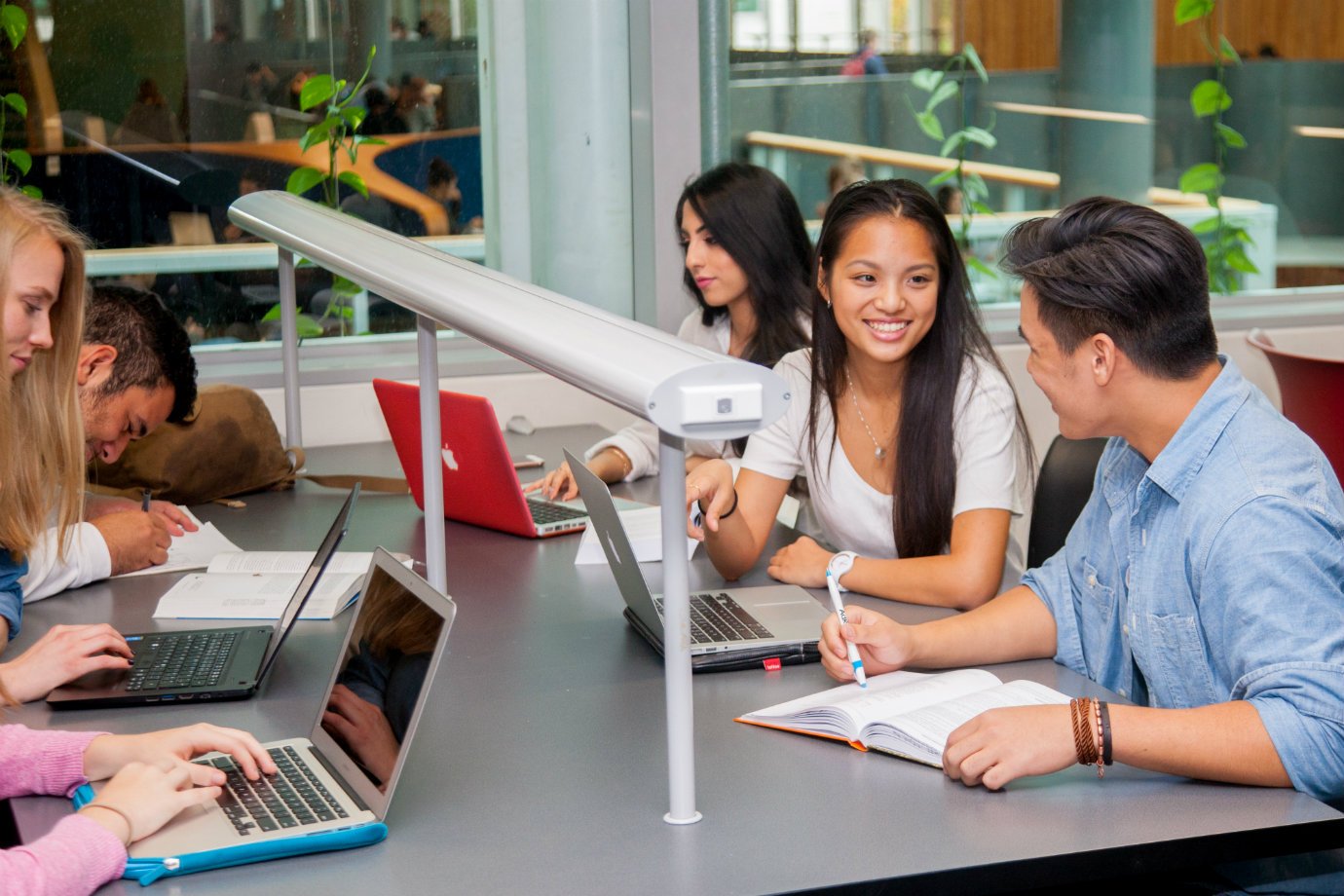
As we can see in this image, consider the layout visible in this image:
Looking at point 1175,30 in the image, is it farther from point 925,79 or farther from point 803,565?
point 803,565

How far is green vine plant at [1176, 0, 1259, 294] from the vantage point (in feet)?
14.4

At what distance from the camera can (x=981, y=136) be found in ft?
13.9

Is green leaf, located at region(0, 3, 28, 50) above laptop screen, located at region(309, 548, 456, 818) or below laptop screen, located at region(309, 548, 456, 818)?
above

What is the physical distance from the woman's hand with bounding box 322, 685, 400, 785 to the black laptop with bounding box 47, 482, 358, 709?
202 mm

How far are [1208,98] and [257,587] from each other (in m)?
3.48

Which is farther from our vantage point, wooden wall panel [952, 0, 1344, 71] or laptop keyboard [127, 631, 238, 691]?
wooden wall panel [952, 0, 1344, 71]

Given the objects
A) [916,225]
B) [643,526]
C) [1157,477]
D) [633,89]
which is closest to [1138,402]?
[1157,477]

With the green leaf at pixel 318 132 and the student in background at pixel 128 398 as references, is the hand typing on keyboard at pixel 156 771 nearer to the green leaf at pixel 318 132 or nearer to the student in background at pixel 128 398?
the student in background at pixel 128 398

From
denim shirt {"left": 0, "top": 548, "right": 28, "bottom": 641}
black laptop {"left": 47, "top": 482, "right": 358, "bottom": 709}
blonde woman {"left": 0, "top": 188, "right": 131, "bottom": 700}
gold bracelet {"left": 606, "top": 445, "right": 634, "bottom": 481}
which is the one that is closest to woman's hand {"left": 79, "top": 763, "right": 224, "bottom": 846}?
black laptop {"left": 47, "top": 482, "right": 358, "bottom": 709}

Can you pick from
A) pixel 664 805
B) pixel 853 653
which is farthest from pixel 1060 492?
pixel 664 805

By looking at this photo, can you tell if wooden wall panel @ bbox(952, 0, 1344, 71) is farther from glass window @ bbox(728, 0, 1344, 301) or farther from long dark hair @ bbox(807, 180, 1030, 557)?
long dark hair @ bbox(807, 180, 1030, 557)

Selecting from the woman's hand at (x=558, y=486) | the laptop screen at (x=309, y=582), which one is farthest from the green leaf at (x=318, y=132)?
the laptop screen at (x=309, y=582)

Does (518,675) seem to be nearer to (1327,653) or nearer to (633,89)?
(1327,653)

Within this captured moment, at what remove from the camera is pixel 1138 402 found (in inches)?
61.1
